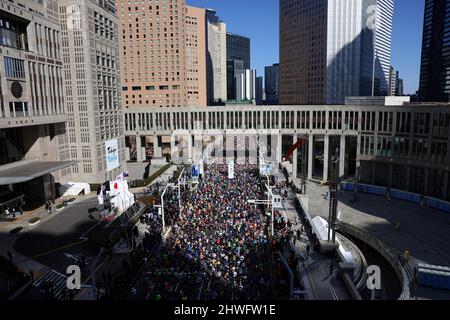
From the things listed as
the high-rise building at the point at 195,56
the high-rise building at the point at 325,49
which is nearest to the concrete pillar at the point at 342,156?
the high-rise building at the point at 325,49

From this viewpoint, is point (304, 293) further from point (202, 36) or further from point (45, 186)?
point (202, 36)

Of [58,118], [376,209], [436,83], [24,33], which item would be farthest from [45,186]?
[436,83]

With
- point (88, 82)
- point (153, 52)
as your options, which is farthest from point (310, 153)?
point (153, 52)

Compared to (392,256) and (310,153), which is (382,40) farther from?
(392,256)

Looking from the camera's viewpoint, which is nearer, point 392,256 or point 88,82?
point 392,256

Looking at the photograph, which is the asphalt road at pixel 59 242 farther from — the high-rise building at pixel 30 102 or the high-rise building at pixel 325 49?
the high-rise building at pixel 325 49

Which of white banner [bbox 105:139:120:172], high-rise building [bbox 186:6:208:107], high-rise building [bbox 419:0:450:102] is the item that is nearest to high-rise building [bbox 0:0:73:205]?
white banner [bbox 105:139:120:172]

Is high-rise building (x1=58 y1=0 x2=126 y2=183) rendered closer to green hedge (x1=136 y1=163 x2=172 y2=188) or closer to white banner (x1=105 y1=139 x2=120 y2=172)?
white banner (x1=105 y1=139 x2=120 y2=172)
